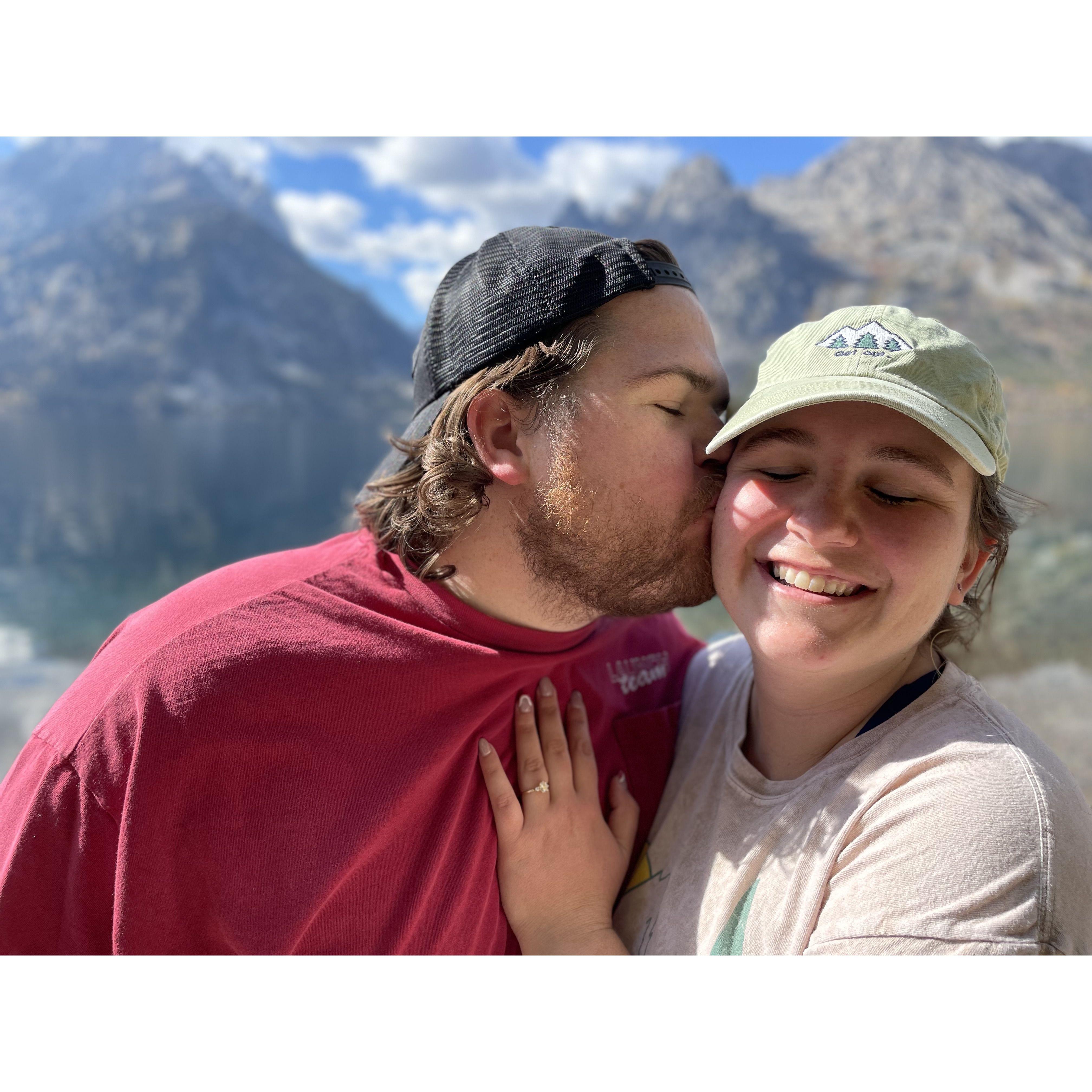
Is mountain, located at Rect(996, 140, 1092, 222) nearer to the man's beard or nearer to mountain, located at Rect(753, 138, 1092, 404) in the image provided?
mountain, located at Rect(753, 138, 1092, 404)

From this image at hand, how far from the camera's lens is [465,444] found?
2.24 metres

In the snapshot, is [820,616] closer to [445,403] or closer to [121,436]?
[445,403]

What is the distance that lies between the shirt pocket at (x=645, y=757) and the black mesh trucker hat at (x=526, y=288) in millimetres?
1071

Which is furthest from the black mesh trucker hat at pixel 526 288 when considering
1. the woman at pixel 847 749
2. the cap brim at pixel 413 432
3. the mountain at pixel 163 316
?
the mountain at pixel 163 316

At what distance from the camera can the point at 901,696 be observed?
5.66 feet

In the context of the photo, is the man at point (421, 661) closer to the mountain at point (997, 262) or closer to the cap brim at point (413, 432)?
the cap brim at point (413, 432)

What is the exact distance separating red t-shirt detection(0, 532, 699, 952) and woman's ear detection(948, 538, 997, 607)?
1.04m

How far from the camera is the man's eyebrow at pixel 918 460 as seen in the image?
1.61 meters

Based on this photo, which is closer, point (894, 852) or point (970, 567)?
point (894, 852)

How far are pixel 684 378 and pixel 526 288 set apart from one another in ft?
1.65

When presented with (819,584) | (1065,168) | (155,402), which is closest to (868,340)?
(819,584)

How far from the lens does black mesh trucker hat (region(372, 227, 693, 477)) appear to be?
2158 mm

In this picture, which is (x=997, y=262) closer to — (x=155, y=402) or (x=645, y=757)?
(x=155, y=402)

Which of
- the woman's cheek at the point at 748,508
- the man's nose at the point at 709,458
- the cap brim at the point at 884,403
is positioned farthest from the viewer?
the man's nose at the point at 709,458
